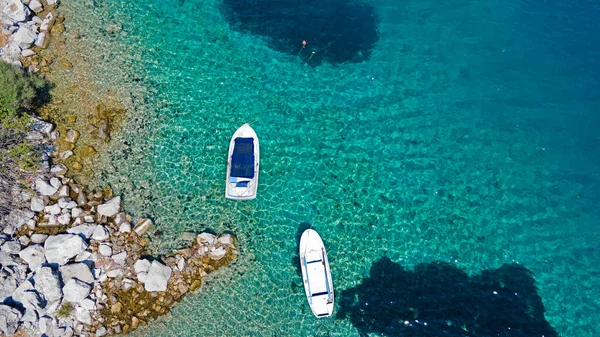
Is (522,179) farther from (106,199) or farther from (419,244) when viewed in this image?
(106,199)

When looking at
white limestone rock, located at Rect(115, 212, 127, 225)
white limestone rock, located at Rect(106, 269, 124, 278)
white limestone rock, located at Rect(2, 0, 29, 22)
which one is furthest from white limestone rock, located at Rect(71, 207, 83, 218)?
white limestone rock, located at Rect(2, 0, 29, 22)

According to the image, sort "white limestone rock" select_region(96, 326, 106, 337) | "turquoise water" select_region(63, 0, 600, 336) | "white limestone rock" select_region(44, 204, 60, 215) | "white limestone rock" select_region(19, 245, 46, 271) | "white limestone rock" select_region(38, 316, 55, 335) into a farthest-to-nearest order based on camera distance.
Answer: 1. "turquoise water" select_region(63, 0, 600, 336)
2. "white limestone rock" select_region(44, 204, 60, 215)
3. "white limestone rock" select_region(19, 245, 46, 271)
4. "white limestone rock" select_region(96, 326, 106, 337)
5. "white limestone rock" select_region(38, 316, 55, 335)

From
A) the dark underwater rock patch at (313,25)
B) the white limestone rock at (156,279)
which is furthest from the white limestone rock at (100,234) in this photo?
the dark underwater rock patch at (313,25)

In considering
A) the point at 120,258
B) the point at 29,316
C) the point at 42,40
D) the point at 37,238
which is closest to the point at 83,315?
the point at 29,316

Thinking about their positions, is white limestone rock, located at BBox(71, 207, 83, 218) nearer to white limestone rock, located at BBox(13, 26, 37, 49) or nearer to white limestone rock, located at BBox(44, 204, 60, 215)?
white limestone rock, located at BBox(44, 204, 60, 215)

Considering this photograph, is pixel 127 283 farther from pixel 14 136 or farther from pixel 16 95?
pixel 16 95
